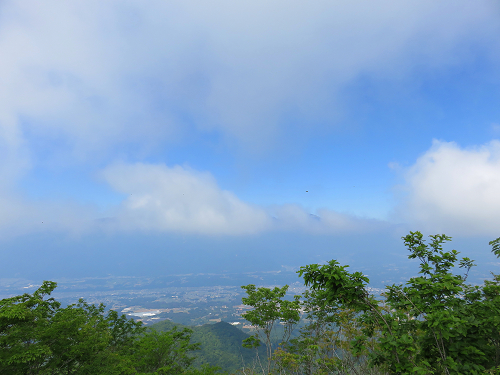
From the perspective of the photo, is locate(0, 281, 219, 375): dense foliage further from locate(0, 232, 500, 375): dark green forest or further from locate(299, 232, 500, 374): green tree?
locate(299, 232, 500, 374): green tree

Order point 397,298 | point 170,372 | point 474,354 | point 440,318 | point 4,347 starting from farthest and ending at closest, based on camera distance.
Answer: point 170,372 → point 4,347 → point 397,298 → point 474,354 → point 440,318

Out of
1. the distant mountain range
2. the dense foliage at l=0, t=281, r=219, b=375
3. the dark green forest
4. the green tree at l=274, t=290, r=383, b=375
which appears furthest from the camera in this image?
the distant mountain range

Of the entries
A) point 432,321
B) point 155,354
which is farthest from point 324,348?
point 432,321

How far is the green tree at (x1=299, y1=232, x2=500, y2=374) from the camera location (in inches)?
178

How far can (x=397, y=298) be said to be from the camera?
234 inches

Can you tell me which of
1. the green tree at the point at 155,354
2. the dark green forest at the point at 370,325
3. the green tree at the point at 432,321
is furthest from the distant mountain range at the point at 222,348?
the green tree at the point at 432,321

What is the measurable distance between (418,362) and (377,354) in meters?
0.97

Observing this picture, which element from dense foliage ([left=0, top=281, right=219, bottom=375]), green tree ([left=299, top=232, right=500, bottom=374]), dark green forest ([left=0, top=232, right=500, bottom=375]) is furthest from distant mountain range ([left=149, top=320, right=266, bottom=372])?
green tree ([left=299, top=232, right=500, bottom=374])

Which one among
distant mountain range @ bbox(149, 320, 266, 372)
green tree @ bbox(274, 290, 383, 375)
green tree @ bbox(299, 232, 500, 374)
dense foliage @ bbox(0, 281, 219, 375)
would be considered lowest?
distant mountain range @ bbox(149, 320, 266, 372)

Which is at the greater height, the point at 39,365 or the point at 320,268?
the point at 320,268

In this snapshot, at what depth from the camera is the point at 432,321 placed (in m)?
4.52

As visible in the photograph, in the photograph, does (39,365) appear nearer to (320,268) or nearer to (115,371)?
(115,371)

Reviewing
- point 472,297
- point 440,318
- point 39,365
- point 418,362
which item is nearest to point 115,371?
point 39,365

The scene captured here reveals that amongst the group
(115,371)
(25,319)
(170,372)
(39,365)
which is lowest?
(170,372)
